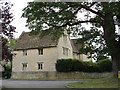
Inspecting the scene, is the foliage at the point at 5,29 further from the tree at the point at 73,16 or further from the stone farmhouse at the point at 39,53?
the stone farmhouse at the point at 39,53

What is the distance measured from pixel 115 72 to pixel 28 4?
10.6 metres

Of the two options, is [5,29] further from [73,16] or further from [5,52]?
[73,16]

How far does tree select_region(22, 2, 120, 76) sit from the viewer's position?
1561 cm

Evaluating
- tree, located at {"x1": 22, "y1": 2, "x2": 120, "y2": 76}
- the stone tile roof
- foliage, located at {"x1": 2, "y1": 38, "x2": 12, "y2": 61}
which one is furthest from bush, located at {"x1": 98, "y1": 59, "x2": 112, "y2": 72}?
foliage, located at {"x1": 2, "y1": 38, "x2": 12, "y2": 61}

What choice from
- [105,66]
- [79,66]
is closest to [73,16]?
[79,66]

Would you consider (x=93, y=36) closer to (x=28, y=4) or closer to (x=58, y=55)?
(x=28, y=4)

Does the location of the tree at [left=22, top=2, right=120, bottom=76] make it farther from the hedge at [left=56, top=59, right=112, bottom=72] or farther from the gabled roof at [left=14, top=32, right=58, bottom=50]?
the gabled roof at [left=14, top=32, right=58, bottom=50]

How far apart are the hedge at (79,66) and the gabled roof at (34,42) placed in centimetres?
426

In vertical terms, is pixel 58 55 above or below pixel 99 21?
below

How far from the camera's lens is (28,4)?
1742 centimetres

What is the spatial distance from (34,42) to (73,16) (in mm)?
23545

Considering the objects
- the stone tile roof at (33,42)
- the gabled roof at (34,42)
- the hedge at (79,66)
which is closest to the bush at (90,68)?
the hedge at (79,66)

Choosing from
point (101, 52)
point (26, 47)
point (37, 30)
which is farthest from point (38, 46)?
point (101, 52)

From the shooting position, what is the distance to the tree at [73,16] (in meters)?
15.6
